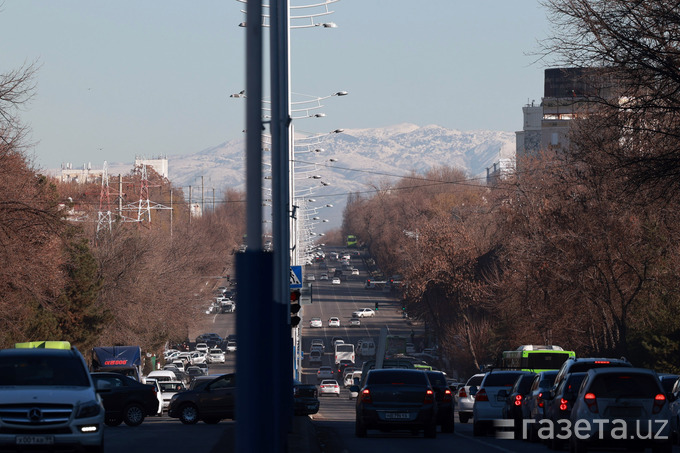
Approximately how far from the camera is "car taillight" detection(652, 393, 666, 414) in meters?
16.9

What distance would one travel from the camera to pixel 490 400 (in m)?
26.9

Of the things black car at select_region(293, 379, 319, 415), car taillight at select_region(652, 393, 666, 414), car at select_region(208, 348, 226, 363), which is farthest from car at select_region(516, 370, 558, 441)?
car at select_region(208, 348, 226, 363)

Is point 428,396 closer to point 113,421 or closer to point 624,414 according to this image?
point 624,414

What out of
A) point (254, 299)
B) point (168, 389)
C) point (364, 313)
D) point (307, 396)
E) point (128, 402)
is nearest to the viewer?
point (254, 299)

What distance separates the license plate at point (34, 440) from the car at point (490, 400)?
13644 mm

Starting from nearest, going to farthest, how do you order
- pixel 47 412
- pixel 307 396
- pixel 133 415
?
pixel 47 412 → pixel 133 415 → pixel 307 396

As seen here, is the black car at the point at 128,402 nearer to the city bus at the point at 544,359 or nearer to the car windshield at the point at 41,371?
the city bus at the point at 544,359

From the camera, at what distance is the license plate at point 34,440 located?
49.0ft

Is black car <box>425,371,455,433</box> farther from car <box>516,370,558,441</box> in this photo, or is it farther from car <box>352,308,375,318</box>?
car <box>352,308,375,318</box>

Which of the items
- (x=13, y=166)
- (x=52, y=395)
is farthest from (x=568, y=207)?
(x=52, y=395)

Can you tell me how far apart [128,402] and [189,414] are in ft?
5.93

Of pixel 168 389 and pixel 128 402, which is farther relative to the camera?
pixel 168 389

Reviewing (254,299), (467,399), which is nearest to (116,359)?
(467,399)

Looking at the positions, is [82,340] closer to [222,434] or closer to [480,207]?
[222,434]
